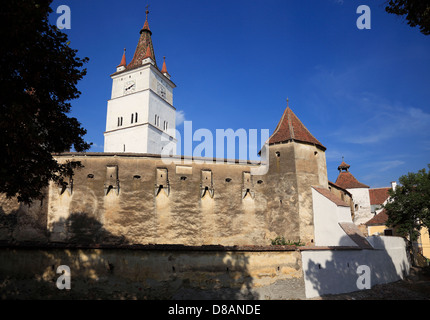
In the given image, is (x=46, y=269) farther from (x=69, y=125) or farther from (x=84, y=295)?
(x=69, y=125)

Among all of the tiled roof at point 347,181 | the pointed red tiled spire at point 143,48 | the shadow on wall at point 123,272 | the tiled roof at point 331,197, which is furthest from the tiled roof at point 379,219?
the pointed red tiled spire at point 143,48

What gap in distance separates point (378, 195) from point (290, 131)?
22326mm

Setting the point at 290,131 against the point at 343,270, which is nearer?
the point at 343,270

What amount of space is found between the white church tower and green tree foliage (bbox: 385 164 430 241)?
2787cm

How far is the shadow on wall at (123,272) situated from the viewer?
11852 millimetres

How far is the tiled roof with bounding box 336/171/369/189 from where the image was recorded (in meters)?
36.8

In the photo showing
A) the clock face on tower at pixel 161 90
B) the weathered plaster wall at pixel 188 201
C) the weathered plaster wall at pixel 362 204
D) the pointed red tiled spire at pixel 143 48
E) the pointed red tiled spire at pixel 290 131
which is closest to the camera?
the weathered plaster wall at pixel 188 201

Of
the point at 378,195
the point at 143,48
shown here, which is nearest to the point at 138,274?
the point at 378,195

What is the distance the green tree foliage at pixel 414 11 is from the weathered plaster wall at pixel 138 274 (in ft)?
32.5

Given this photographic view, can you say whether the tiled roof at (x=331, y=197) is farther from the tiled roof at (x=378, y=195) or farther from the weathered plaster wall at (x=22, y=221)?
the tiled roof at (x=378, y=195)

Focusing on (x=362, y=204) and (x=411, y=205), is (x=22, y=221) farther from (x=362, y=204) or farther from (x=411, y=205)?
(x=362, y=204)

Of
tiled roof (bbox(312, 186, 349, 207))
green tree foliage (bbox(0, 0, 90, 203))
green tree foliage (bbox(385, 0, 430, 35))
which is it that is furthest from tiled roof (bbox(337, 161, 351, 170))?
green tree foliage (bbox(0, 0, 90, 203))

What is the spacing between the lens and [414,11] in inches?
337

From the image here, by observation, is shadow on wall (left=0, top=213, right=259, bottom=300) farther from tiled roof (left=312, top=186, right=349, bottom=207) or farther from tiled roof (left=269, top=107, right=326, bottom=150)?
tiled roof (left=269, top=107, right=326, bottom=150)
